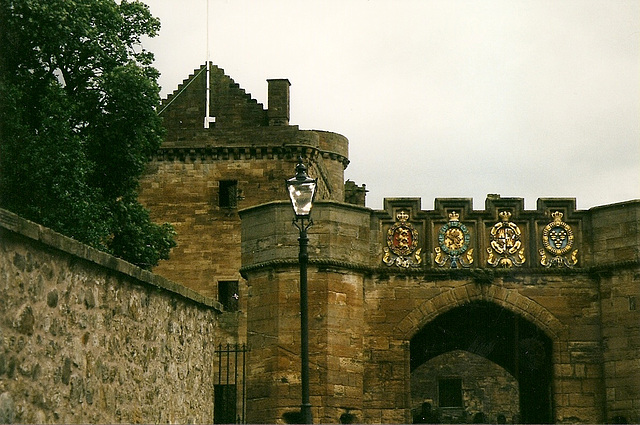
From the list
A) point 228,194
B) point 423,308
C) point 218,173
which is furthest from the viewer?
point 228,194

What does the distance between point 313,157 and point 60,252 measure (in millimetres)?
30336

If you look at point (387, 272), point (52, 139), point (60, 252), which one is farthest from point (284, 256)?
point (60, 252)

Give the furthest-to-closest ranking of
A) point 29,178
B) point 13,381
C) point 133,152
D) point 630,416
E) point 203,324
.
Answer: point 133,152
point 29,178
point 630,416
point 203,324
point 13,381

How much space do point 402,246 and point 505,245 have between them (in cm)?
181

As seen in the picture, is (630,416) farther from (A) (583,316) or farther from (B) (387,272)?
(B) (387,272)

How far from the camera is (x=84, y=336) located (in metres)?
9.59

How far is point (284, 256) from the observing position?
19.2m

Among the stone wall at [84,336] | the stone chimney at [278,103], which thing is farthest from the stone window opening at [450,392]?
the stone wall at [84,336]

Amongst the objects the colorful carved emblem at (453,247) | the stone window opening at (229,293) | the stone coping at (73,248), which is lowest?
the stone coping at (73,248)

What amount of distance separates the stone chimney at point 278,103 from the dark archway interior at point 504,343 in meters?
16.9

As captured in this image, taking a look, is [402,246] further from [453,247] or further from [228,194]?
[228,194]

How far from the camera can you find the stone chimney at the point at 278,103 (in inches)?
1553

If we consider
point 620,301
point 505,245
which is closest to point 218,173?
point 505,245

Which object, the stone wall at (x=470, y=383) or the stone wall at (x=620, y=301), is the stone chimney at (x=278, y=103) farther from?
the stone wall at (x=620, y=301)
